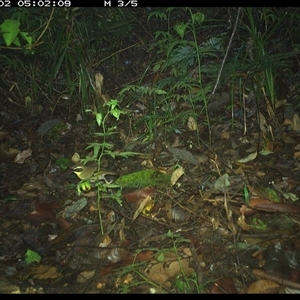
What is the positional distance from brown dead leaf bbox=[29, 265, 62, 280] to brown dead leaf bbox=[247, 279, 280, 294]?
947mm

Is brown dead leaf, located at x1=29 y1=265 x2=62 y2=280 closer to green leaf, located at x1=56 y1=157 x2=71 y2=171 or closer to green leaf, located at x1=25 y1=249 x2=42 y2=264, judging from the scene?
green leaf, located at x1=25 y1=249 x2=42 y2=264

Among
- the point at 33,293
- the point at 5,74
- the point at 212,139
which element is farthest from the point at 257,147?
the point at 5,74

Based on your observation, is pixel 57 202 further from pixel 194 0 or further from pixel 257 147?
pixel 194 0

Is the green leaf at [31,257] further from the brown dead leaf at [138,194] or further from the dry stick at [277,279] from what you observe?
the dry stick at [277,279]

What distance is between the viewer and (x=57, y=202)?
2420mm

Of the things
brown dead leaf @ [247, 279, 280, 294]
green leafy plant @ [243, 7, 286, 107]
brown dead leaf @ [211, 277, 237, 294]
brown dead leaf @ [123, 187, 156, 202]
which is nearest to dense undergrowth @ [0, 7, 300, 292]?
green leafy plant @ [243, 7, 286, 107]

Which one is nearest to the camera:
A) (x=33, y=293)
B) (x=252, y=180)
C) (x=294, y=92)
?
(x=33, y=293)

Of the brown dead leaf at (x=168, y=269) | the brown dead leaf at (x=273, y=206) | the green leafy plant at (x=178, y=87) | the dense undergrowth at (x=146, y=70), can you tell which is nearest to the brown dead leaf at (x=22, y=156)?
the dense undergrowth at (x=146, y=70)

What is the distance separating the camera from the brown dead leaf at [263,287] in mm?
1702

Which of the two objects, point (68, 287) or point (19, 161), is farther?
point (19, 161)

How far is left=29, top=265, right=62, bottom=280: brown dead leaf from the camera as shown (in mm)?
1860

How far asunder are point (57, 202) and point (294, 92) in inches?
81.9

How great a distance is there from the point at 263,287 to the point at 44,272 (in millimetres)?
1083

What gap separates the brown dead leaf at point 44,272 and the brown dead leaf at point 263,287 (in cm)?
95
